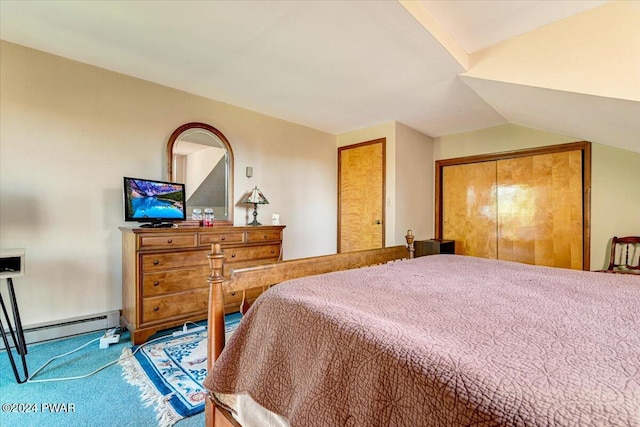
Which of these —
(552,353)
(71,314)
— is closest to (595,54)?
(552,353)

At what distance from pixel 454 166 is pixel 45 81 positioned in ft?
15.8

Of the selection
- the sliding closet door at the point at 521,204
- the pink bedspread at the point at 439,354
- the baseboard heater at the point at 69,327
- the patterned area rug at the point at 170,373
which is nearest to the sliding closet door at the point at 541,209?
the sliding closet door at the point at 521,204

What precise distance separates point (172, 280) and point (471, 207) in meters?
3.96

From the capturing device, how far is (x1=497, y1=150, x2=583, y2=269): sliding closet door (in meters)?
3.35

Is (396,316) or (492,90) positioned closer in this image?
(396,316)

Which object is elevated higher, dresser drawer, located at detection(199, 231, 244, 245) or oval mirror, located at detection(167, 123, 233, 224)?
oval mirror, located at detection(167, 123, 233, 224)

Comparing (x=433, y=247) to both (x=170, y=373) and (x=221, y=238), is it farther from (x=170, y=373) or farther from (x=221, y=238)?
(x=170, y=373)

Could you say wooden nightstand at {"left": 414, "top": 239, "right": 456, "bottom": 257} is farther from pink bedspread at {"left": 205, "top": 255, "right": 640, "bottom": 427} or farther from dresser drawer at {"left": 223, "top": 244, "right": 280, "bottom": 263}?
pink bedspread at {"left": 205, "top": 255, "right": 640, "bottom": 427}

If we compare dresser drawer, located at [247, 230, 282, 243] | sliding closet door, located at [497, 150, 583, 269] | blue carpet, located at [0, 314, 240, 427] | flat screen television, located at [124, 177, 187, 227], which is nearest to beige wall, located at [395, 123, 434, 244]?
sliding closet door, located at [497, 150, 583, 269]

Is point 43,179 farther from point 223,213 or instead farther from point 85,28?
point 223,213

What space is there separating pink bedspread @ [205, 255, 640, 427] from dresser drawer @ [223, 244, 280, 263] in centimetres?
170

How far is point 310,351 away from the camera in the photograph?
914mm

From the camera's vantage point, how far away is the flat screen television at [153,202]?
2531 millimetres

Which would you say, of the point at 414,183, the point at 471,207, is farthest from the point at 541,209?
the point at 414,183
